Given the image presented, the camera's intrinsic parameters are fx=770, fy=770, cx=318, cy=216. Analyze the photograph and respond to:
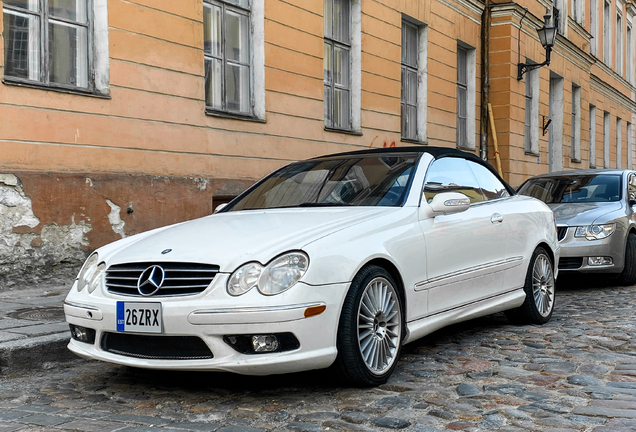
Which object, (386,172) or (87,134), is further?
(87,134)

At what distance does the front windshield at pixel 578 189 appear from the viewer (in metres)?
9.70

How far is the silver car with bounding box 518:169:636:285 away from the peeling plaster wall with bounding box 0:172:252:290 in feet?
14.8

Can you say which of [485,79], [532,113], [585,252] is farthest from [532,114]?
[585,252]

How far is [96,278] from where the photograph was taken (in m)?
4.43

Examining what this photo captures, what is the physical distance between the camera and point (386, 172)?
533 centimetres

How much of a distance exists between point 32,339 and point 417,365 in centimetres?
254

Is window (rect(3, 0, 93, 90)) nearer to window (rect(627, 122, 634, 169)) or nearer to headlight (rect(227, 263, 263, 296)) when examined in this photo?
headlight (rect(227, 263, 263, 296))

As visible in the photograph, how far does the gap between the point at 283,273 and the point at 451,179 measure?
81.9 inches

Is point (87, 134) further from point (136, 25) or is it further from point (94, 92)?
point (136, 25)

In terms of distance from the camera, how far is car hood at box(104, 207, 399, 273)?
13.3 ft

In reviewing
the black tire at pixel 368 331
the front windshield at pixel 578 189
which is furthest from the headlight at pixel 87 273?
the front windshield at pixel 578 189

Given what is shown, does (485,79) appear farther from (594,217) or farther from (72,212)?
(72,212)

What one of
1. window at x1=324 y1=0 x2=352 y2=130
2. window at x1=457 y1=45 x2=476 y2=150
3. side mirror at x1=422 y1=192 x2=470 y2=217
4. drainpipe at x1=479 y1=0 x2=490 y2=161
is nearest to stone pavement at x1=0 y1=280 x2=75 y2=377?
side mirror at x1=422 y1=192 x2=470 y2=217

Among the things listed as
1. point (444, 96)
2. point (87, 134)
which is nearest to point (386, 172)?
point (87, 134)
